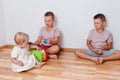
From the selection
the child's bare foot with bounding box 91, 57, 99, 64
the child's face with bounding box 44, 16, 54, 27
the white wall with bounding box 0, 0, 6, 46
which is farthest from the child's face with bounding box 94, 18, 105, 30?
the white wall with bounding box 0, 0, 6, 46

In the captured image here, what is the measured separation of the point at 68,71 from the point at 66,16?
0.78 meters

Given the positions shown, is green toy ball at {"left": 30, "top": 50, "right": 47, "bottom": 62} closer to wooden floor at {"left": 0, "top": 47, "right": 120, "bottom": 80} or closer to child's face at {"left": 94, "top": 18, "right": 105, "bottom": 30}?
wooden floor at {"left": 0, "top": 47, "right": 120, "bottom": 80}

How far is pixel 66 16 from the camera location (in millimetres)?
2219

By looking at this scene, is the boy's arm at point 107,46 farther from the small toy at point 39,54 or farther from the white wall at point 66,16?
the small toy at point 39,54

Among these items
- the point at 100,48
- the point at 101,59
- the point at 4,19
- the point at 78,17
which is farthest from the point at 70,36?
the point at 4,19

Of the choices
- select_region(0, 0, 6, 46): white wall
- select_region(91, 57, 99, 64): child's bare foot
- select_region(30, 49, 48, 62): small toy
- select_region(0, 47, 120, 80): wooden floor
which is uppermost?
select_region(0, 0, 6, 46): white wall

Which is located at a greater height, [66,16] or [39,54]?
[66,16]

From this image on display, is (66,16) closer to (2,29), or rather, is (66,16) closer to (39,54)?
(39,54)

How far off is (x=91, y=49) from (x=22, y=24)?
0.96 meters

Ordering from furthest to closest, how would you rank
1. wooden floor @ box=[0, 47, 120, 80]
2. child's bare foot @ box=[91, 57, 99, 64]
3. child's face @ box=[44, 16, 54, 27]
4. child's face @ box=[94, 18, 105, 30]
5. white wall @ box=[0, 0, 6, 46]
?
white wall @ box=[0, 0, 6, 46]
child's face @ box=[44, 16, 54, 27]
child's face @ box=[94, 18, 105, 30]
child's bare foot @ box=[91, 57, 99, 64]
wooden floor @ box=[0, 47, 120, 80]

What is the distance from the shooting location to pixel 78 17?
2184 millimetres

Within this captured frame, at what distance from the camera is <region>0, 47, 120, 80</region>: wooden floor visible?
5.03ft

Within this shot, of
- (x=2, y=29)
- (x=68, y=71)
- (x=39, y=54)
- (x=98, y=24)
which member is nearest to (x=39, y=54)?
(x=39, y=54)

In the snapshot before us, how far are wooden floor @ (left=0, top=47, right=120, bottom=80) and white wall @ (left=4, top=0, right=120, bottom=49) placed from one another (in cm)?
35
